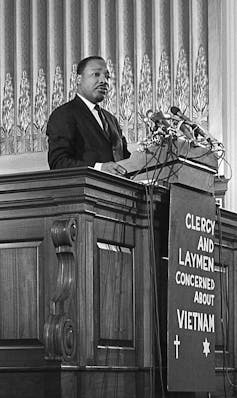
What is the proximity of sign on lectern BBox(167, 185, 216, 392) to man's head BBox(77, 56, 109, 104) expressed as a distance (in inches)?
36.1

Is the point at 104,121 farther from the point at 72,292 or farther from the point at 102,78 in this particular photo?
the point at 72,292

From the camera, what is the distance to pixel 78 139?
205 inches

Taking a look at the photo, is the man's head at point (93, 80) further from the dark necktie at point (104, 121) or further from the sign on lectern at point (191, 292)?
the sign on lectern at point (191, 292)

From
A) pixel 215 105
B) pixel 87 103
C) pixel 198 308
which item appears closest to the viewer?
pixel 198 308

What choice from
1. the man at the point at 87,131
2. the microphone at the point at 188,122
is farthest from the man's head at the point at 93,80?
the microphone at the point at 188,122

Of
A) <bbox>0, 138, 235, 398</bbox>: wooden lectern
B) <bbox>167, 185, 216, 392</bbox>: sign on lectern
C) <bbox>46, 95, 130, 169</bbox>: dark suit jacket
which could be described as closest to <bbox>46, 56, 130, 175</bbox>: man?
<bbox>46, 95, 130, 169</bbox>: dark suit jacket

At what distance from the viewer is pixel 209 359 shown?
15.5 ft

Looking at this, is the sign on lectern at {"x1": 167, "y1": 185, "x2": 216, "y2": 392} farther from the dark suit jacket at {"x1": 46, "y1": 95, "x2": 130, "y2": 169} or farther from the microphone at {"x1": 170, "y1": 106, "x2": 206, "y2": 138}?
the dark suit jacket at {"x1": 46, "y1": 95, "x2": 130, "y2": 169}

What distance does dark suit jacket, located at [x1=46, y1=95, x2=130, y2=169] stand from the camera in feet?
16.3

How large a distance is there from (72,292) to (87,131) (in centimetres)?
145

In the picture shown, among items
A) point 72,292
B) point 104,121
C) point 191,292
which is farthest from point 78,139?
point 72,292

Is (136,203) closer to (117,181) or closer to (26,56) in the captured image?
(117,181)

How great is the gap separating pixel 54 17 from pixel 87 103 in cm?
257

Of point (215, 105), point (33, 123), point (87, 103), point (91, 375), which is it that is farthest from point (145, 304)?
point (33, 123)
